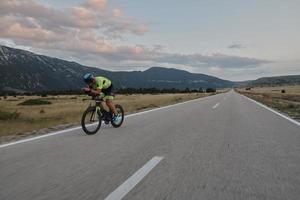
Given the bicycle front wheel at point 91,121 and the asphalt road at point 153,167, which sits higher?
the bicycle front wheel at point 91,121

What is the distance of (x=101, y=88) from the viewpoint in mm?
10617

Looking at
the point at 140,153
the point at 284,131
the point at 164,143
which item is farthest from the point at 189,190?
the point at 284,131

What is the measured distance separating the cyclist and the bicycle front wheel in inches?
21.8

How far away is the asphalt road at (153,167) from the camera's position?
187 inches

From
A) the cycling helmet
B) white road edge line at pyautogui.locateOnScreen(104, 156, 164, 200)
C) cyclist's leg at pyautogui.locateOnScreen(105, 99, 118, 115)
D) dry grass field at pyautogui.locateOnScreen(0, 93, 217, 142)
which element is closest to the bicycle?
cyclist's leg at pyautogui.locateOnScreen(105, 99, 118, 115)

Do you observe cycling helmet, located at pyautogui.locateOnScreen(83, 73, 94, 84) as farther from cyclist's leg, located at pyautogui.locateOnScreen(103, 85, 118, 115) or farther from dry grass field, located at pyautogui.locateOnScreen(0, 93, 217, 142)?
dry grass field, located at pyautogui.locateOnScreen(0, 93, 217, 142)

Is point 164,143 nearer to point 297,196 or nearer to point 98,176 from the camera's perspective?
point 98,176

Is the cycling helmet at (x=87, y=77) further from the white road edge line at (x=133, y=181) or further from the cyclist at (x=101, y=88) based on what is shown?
the white road edge line at (x=133, y=181)

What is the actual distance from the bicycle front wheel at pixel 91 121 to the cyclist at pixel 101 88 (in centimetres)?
55

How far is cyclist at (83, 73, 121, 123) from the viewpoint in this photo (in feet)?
34.2

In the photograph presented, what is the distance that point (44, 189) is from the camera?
4.82 m

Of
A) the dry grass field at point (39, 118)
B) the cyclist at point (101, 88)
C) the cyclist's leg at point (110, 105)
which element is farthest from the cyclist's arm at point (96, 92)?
the dry grass field at point (39, 118)

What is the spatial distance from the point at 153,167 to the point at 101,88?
4896 mm

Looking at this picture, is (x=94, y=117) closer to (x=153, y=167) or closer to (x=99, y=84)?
(x=99, y=84)
